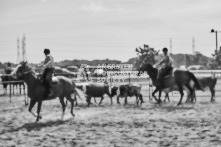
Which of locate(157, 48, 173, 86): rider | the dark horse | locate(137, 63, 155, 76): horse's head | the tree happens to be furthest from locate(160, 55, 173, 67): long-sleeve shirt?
the tree

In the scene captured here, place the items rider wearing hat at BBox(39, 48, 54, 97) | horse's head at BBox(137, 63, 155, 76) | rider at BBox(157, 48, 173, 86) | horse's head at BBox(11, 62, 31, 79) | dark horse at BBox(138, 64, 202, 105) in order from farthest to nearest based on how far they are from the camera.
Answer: horse's head at BBox(137, 63, 155, 76), dark horse at BBox(138, 64, 202, 105), rider at BBox(157, 48, 173, 86), rider wearing hat at BBox(39, 48, 54, 97), horse's head at BBox(11, 62, 31, 79)

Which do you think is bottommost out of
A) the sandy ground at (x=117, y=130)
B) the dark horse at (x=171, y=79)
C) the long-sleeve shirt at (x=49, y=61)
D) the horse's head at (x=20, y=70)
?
the sandy ground at (x=117, y=130)

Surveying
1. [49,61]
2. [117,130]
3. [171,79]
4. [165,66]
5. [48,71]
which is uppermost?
[49,61]

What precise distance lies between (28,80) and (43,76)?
0.46 metres

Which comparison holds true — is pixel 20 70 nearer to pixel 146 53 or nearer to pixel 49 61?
pixel 49 61

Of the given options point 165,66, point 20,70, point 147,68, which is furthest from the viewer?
point 147,68

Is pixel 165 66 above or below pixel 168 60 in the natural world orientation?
below

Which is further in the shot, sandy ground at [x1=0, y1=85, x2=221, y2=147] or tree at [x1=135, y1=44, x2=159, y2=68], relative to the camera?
tree at [x1=135, y1=44, x2=159, y2=68]

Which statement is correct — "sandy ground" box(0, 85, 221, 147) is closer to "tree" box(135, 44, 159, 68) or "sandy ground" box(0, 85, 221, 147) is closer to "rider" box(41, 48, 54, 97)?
"rider" box(41, 48, 54, 97)

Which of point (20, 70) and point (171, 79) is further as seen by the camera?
point (171, 79)

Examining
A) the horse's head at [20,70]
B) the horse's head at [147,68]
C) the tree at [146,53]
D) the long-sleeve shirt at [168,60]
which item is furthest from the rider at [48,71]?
the tree at [146,53]

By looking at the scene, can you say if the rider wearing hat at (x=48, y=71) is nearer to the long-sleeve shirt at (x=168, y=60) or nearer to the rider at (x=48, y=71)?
the rider at (x=48, y=71)

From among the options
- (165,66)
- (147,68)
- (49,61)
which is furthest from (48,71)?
(165,66)

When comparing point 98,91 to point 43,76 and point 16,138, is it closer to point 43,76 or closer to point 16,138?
point 43,76
